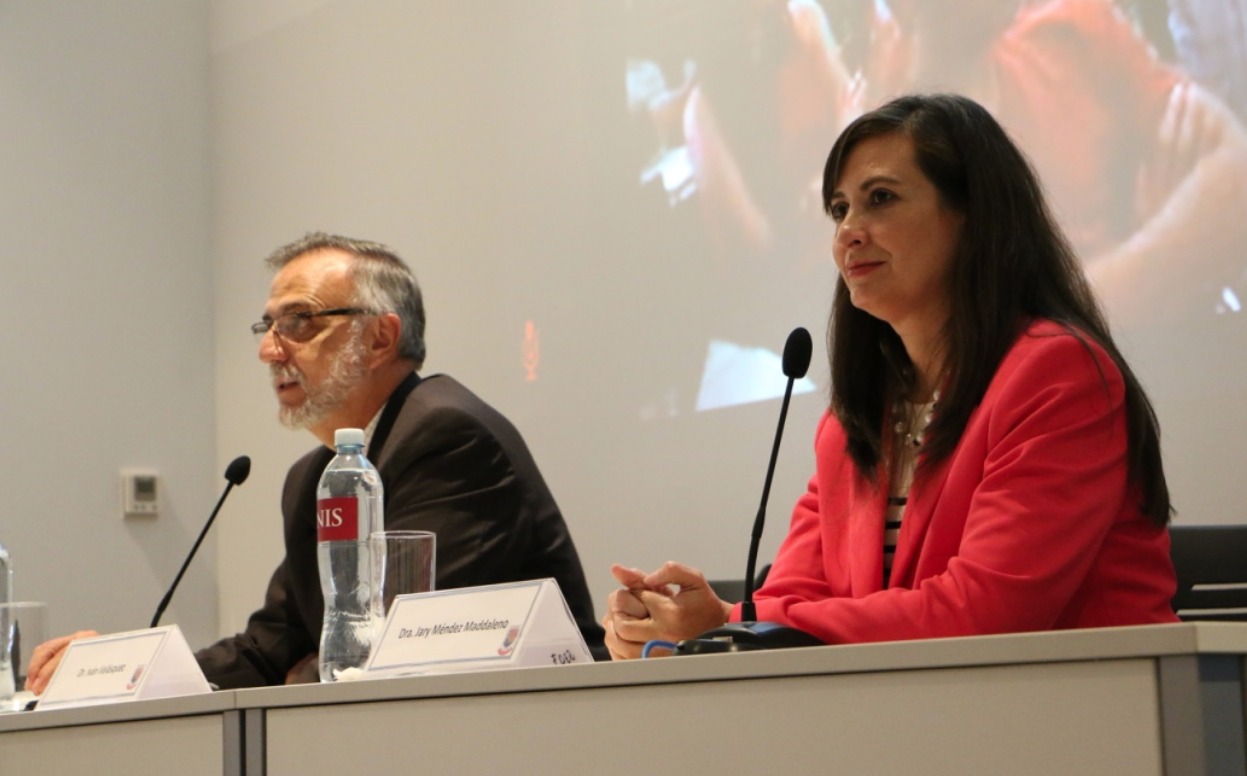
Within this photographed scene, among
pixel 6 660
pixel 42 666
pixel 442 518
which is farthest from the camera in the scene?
pixel 442 518

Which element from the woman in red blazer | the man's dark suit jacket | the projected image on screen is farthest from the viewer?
the projected image on screen

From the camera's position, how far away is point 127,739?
63.9 inches

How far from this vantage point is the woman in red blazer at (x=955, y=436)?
149 centimetres

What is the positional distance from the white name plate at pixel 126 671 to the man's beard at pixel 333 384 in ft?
2.87

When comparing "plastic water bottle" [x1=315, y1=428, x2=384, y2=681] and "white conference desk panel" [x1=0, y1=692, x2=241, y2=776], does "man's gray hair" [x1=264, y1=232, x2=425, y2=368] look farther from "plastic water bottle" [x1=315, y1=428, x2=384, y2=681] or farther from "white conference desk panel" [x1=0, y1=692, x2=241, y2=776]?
"white conference desk panel" [x1=0, y1=692, x2=241, y2=776]

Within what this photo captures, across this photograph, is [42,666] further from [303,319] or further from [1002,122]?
[1002,122]

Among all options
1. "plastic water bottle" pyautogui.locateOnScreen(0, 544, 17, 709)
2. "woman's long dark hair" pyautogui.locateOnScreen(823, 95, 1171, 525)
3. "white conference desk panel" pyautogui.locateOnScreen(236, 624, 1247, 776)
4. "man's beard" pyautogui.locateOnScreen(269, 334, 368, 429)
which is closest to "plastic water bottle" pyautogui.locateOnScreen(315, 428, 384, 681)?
"white conference desk panel" pyautogui.locateOnScreen(236, 624, 1247, 776)

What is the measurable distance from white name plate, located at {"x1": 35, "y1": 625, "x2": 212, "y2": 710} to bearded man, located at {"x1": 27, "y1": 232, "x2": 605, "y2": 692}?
413 millimetres

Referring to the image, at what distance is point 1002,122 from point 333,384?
138cm

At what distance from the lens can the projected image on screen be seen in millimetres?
2494

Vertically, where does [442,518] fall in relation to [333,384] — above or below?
below

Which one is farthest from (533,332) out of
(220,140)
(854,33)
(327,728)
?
(327,728)

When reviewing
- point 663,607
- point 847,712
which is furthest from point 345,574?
point 847,712

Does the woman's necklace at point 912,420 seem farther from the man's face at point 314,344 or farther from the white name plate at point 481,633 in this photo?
the man's face at point 314,344
